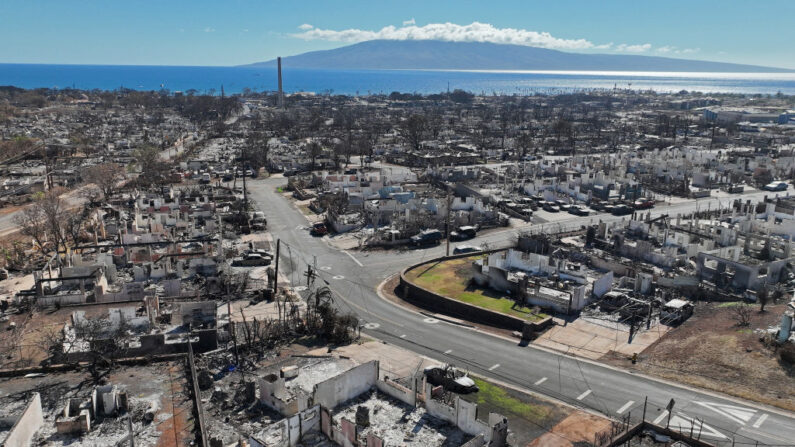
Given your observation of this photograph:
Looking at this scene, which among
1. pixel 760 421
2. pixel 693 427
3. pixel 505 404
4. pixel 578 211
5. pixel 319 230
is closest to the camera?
pixel 693 427

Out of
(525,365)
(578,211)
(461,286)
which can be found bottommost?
(525,365)

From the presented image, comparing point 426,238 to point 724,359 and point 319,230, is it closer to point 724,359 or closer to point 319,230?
point 319,230

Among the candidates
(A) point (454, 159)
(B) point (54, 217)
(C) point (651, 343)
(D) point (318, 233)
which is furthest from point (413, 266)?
(A) point (454, 159)

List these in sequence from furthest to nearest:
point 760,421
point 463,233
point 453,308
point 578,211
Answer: point 578,211 < point 463,233 < point 453,308 < point 760,421

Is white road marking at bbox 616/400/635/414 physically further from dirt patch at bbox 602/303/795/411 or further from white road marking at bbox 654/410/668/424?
dirt patch at bbox 602/303/795/411

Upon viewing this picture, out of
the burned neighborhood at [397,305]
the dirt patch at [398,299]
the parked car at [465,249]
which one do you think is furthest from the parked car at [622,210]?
the dirt patch at [398,299]

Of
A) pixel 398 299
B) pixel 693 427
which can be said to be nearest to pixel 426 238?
pixel 398 299
